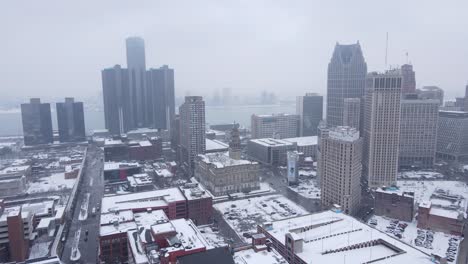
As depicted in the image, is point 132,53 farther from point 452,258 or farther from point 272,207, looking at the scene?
point 452,258

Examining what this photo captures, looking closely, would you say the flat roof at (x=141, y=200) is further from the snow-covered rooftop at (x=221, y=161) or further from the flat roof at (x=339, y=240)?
the flat roof at (x=339, y=240)

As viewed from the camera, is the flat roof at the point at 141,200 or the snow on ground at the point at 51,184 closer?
the flat roof at the point at 141,200

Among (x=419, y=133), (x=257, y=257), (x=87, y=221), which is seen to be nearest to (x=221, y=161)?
(x=87, y=221)

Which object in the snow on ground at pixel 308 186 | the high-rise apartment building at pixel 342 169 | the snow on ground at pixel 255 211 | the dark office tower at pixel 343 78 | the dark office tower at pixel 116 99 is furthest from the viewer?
the dark office tower at pixel 116 99

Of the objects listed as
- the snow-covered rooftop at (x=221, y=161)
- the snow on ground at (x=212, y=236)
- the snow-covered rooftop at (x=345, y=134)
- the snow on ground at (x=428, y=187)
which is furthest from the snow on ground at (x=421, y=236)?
the snow-covered rooftop at (x=221, y=161)

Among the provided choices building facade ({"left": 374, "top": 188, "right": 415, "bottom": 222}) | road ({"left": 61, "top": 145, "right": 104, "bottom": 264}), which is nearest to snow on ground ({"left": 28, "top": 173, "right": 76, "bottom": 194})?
road ({"left": 61, "top": 145, "right": 104, "bottom": 264})

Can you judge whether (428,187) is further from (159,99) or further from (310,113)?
(159,99)
